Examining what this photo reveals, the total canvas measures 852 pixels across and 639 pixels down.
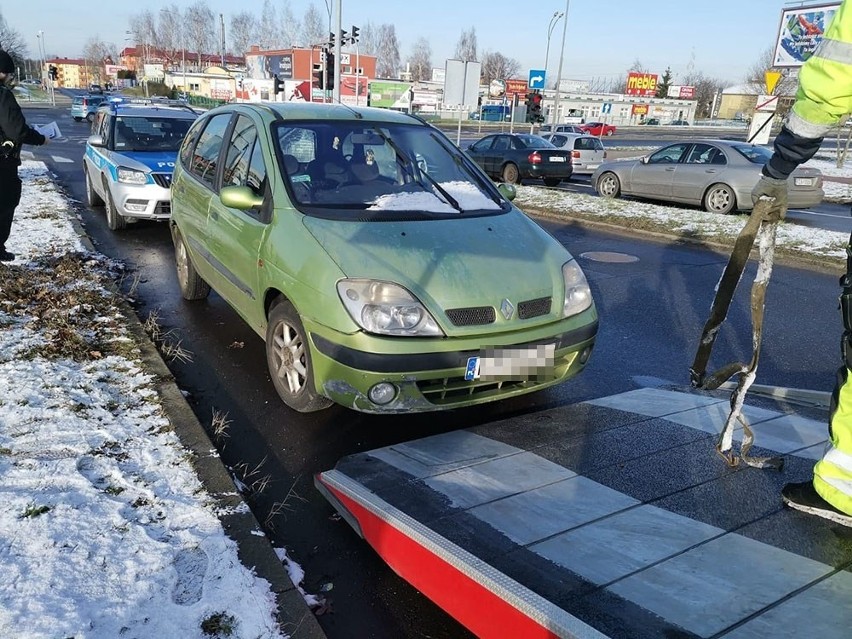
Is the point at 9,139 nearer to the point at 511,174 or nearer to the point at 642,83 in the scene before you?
the point at 511,174

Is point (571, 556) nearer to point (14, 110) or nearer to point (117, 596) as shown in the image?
point (117, 596)

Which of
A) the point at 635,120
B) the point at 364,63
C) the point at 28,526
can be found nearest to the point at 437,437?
the point at 28,526

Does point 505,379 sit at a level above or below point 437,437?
above

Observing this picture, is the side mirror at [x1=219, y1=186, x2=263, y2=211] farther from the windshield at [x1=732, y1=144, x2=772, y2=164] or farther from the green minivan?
the windshield at [x1=732, y1=144, x2=772, y2=164]

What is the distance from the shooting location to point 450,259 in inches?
148

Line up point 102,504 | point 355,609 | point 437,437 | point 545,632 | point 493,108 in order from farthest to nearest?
point 493,108
point 437,437
point 102,504
point 355,609
point 545,632

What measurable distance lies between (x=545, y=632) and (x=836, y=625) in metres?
0.90

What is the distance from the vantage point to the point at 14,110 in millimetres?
6043

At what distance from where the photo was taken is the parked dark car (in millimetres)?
18953

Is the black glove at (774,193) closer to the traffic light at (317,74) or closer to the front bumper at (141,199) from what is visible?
the front bumper at (141,199)

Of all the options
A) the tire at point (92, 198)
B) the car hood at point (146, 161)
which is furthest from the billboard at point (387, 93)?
the car hood at point (146, 161)

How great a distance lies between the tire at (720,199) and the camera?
1342 cm

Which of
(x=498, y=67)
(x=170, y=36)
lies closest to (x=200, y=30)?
(x=170, y=36)

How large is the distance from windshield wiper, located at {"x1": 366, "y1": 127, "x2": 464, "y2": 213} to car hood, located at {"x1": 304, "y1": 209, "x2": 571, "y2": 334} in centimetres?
35
